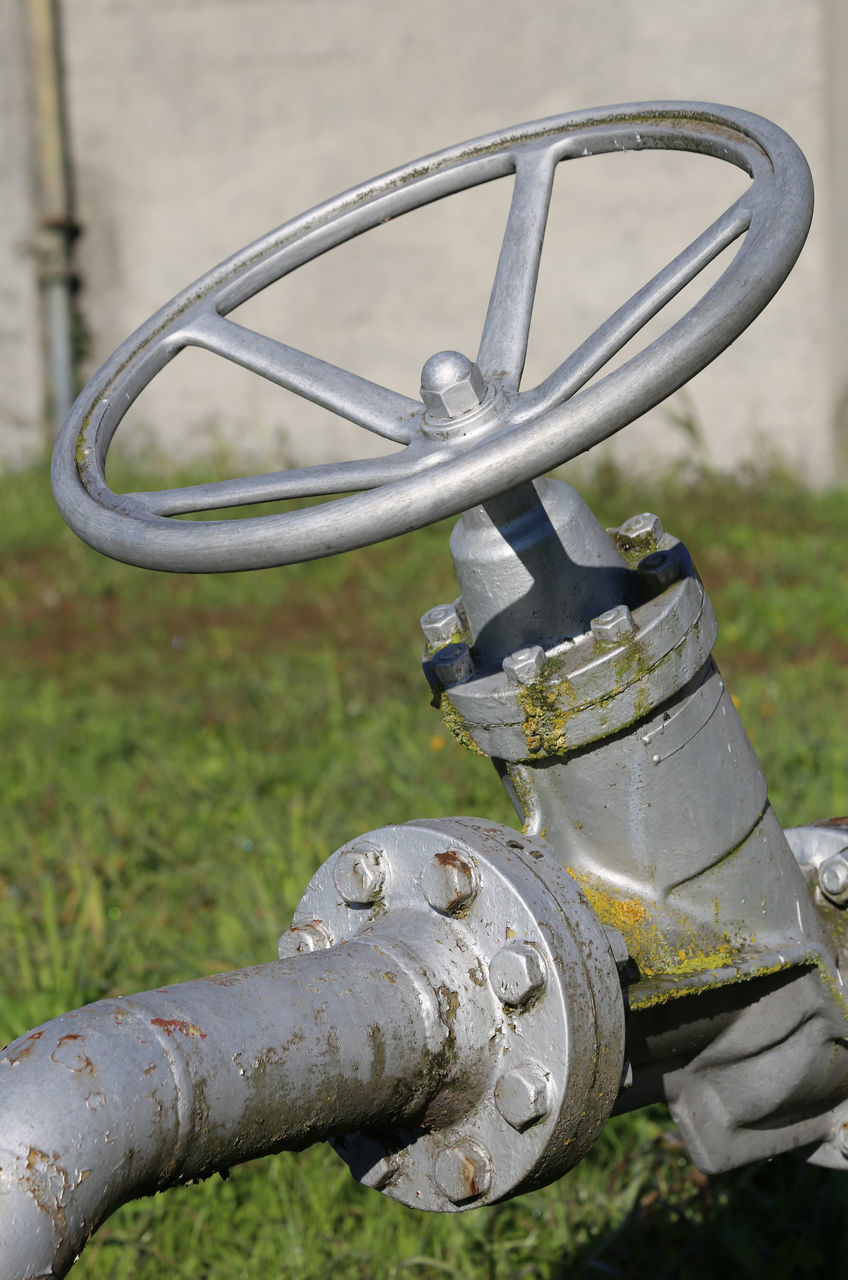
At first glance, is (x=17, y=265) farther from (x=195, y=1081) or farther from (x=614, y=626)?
(x=195, y=1081)

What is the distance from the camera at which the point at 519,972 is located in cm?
100

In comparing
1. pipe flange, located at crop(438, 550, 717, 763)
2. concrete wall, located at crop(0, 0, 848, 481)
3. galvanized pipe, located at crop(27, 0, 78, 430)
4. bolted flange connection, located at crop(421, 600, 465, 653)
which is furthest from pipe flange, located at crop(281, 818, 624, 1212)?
galvanized pipe, located at crop(27, 0, 78, 430)

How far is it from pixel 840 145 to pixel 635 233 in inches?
30.9

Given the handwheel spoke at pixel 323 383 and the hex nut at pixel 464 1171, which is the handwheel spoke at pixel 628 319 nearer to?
the handwheel spoke at pixel 323 383

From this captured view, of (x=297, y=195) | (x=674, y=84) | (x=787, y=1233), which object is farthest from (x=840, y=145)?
(x=787, y=1233)

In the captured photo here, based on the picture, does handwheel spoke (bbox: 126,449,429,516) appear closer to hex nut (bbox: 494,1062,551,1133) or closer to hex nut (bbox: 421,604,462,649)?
hex nut (bbox: 421,604,462,649)

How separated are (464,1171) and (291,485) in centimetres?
52

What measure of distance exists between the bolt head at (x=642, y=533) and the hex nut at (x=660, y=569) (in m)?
0.05

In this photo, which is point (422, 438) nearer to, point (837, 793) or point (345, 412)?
point (345, 412)

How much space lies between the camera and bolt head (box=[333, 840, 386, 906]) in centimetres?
112

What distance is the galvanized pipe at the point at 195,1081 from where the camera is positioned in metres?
0.81

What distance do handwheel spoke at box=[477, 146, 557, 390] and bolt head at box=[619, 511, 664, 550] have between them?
0.68ft

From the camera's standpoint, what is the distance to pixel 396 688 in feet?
11.9

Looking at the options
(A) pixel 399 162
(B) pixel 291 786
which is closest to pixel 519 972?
(B) pixel 291 786
